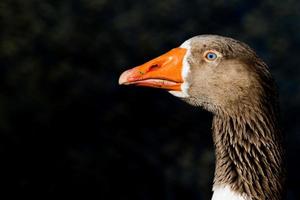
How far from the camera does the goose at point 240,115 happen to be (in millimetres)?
4820

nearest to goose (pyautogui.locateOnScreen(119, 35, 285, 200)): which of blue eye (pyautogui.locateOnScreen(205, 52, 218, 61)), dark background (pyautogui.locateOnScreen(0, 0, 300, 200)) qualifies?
blue eye (pyautogui.locateOnScreen(205, 52, 218, 61))

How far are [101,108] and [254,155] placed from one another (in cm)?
682

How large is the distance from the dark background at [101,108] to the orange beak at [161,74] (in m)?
6.08

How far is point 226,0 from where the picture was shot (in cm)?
1312

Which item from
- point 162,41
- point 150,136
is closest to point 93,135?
point 150,136

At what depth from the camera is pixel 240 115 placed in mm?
4871

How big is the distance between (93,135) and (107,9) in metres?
2.30

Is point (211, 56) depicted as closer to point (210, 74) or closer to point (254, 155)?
point (210, 74)

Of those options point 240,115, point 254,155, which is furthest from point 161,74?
point 254,155

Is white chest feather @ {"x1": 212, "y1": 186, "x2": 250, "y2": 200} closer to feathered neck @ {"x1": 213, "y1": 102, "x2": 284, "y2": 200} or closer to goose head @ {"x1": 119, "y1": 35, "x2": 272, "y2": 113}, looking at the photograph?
feathered neck @ {"x1": 213, "y1": 102, "x2": 284, "y2": 200}

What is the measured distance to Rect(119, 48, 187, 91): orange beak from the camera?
200 inches

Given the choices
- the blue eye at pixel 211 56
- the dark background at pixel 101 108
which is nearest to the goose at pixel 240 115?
the blue eye at pixel 211 56

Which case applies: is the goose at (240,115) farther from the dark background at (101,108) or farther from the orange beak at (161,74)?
the dark background at (101,108)

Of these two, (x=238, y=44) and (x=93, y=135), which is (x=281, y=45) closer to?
Result: (x=93, y=135)
